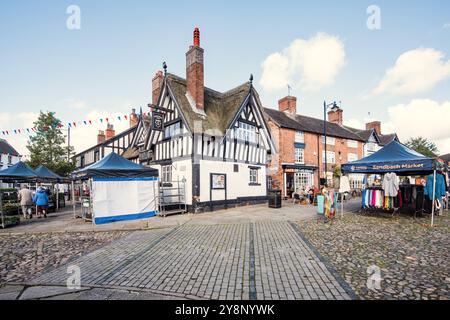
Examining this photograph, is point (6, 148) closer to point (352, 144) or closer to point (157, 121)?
point (157, 121)

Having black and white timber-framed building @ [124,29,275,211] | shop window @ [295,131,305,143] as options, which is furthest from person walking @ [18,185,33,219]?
shop window @ [295,131,305,143]

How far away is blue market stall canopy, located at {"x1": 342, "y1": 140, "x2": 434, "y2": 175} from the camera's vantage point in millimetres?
9070

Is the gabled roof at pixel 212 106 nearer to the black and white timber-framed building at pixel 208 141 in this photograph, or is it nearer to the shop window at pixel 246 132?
the black and white timber-framed building at pixel 208 141

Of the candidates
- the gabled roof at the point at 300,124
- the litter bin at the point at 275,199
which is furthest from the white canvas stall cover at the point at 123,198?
the gabled roof at the point at 300,124

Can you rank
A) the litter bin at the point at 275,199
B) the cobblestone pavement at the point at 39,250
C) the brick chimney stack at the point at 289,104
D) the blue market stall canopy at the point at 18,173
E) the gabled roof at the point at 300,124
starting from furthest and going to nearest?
the brick chimney stack at the point at 289,104, the gabled roof at the point at 300,124, the litter bin at the point at 275,199, the blue market stall canopy at the point at 18,173, the cobblestone pavement at the point at 39,250

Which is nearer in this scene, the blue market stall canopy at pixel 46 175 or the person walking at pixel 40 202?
the person walking at pixel 40 202

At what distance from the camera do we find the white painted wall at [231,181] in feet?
44.4

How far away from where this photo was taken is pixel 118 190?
10688mm

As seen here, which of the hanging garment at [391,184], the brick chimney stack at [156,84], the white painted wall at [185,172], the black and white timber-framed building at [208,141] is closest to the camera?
the hanging garment at [391,184]

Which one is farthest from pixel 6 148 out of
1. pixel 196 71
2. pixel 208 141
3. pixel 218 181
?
pixel 218 181

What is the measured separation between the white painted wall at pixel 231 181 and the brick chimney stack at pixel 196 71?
4.03m

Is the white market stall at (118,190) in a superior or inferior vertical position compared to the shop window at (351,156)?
inferior
